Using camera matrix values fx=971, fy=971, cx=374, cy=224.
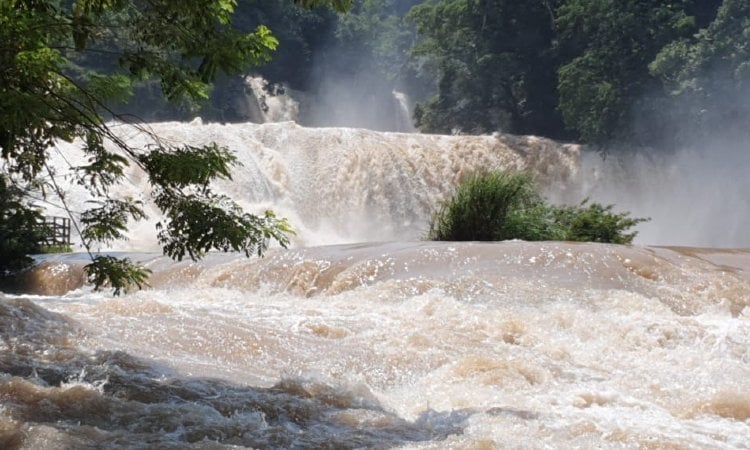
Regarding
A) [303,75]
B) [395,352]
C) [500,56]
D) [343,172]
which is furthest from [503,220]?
[303,75]

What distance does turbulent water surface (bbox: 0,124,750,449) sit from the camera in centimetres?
554

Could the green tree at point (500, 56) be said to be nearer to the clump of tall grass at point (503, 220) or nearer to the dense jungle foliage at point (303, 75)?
the dense jungle foliage at point (303, 75)

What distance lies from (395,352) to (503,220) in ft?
25.3

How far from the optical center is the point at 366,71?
5050 centimetres

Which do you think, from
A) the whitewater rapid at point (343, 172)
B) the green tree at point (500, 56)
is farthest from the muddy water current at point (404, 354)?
the green tree at point (500, 56)

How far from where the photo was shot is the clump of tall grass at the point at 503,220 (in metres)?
15.1

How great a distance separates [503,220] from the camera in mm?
15188

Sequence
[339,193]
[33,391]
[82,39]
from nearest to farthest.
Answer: [82,39]
[33,391]
[339,193]

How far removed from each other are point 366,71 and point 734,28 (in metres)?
25.6

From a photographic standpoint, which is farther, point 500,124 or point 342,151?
point 500,124

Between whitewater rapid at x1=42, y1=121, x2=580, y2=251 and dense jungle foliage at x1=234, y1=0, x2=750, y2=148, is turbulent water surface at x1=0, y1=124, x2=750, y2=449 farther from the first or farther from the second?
dense jungle foliage at x1=234, y1=0, x2=750, y2=148

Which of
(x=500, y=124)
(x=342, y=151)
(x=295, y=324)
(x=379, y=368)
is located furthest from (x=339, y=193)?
(x=379, y=368)

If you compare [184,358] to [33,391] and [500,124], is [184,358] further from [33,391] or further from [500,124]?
[500,124]

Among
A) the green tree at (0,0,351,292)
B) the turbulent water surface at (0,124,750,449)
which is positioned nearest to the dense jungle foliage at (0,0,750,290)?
the green tree at (0,0,351,292)
